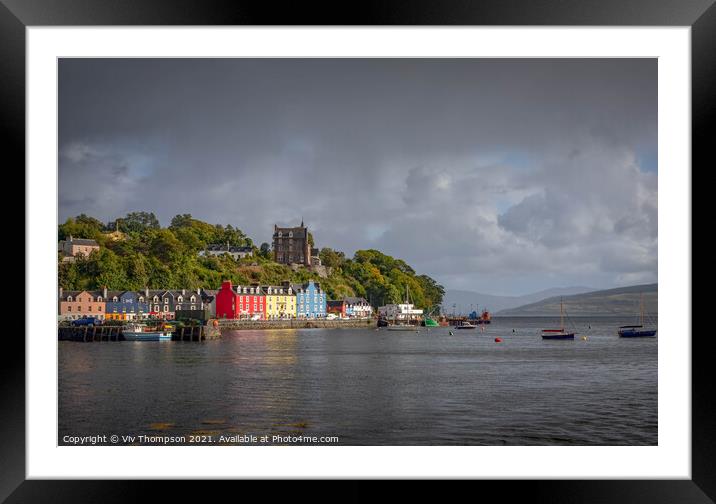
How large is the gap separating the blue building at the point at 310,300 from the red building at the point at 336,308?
86 centimetres

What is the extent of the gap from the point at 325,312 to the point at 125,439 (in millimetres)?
37656

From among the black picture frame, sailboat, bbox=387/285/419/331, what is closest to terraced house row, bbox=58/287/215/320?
sailboat, bbox=387/285/419/331

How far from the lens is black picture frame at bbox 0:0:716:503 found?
3.71 metres

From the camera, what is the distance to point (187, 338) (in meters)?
28.1

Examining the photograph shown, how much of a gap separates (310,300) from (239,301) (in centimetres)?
609

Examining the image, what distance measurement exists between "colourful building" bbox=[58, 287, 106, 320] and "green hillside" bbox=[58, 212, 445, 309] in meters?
0.53

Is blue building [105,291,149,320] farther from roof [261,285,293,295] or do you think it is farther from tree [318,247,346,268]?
tree [318,247,346,268]

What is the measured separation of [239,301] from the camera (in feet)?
126

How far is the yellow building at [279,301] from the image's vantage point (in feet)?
131

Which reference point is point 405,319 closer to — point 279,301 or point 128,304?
point 279,301
